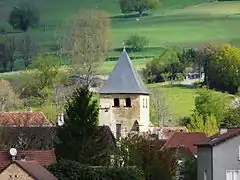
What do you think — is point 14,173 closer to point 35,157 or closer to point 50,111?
point 35,157

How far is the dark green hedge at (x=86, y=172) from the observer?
180 feet

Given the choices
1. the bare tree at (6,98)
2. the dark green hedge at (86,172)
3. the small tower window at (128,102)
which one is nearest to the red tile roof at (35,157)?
the dark green hedge at (86,172)

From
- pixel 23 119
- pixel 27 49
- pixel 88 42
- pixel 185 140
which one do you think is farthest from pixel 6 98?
pixel 27 49

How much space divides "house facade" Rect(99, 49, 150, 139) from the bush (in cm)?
9425

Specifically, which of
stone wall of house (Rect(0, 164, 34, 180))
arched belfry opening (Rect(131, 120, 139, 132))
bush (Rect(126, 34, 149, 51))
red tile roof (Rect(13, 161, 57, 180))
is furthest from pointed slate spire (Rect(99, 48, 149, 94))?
bush (Rect(126, 34, 149, 51))

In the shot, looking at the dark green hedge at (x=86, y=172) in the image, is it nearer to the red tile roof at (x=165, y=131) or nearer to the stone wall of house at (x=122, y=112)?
the stone wall of house at (x=122, y=112)

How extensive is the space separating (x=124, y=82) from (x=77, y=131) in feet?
104

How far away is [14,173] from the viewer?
5194cm

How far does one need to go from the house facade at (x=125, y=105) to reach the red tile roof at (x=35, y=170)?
1487 inches

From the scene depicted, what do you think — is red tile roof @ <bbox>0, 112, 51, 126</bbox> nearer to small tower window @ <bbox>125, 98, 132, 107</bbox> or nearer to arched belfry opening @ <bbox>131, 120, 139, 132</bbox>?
small tower window @ <bbox>125, 98, 132, 107</bbox>

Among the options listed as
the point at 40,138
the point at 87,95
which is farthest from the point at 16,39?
the point at 87,95

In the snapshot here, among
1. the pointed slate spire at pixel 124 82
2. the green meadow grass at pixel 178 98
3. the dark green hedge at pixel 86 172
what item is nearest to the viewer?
the dark green hedge at pixel 86 172

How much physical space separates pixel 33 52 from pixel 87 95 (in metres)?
123

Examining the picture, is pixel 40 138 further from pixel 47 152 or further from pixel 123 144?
pixel 47 152
